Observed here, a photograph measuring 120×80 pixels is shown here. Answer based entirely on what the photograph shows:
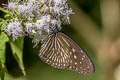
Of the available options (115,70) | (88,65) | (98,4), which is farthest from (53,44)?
(98,4)

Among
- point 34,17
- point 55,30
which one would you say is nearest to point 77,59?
point 55,30

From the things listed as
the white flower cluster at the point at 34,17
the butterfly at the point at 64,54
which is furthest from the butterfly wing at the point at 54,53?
the white flower cluster at the point at 34,17

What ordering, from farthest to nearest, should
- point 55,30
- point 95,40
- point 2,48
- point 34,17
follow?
1. point 95,40
2. point 55,30
3. point 34,17
4. point 2,48

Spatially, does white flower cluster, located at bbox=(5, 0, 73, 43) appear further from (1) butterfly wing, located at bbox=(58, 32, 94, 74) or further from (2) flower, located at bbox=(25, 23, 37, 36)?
(1) butterfly wing, located at bbox=(58, 32, 94, 74)

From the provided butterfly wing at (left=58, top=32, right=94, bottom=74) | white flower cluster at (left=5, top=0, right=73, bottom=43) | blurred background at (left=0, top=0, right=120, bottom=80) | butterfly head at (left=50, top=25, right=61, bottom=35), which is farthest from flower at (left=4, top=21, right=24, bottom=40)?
blurred background at (left=0, top=0, right=120, bottom=80)

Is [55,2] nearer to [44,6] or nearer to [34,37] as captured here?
[44,6]

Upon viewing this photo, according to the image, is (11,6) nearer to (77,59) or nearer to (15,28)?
(15,28)

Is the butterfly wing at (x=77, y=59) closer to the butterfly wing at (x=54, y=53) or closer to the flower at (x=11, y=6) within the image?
the butterfly wing at (x=54, y=53)
